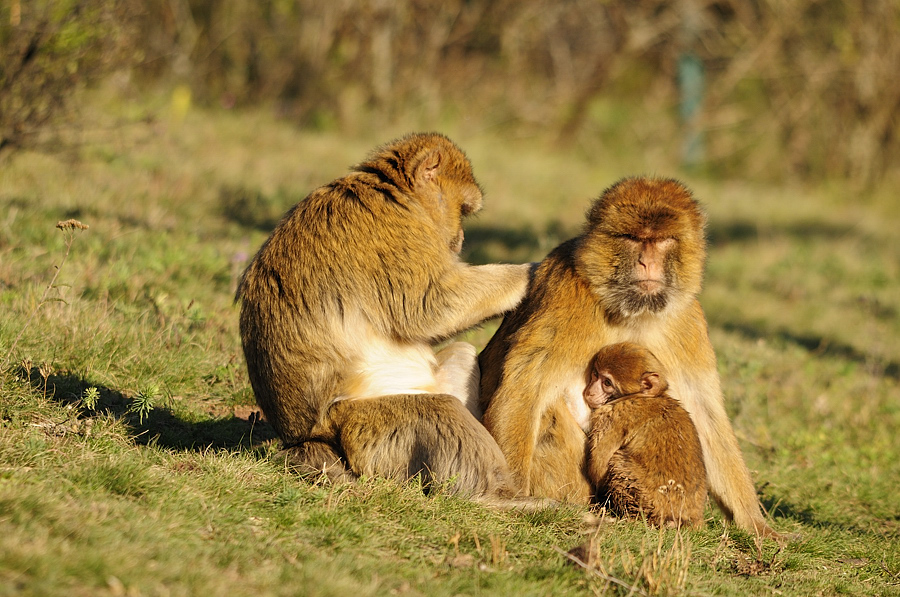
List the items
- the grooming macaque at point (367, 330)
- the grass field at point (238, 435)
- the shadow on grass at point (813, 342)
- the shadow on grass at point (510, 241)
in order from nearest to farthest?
the grass field at point (238, 435) < the grooming macaque at point (367, 330) < the shadow on grass at point (813, 342) < the shadow on grass at point (510, 241)

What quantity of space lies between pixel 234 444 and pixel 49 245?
2459 millimetres

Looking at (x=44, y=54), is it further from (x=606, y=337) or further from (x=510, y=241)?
(x=606, y=337)

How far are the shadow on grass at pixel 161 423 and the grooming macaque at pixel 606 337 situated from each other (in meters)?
1.25

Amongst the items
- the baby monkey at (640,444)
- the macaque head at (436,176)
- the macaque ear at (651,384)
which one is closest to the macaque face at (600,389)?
the baby monkey at (640,444)

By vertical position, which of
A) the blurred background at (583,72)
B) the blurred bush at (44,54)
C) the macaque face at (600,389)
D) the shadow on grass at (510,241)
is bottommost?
the macaque face at (600,389)

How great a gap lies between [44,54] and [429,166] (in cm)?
424

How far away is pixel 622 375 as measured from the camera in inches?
163

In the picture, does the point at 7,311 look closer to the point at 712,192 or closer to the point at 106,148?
the point at 106,148

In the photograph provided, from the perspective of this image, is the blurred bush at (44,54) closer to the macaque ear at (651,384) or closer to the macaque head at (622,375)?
the macaque head at (622,375)

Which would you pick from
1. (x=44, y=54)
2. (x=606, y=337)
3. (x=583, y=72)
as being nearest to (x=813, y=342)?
(x=606, y=337)

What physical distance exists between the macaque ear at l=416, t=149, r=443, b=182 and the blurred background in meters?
7.76

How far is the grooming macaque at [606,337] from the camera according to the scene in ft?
13.5

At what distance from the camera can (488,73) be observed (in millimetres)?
15664

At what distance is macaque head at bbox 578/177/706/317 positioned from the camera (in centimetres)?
412
